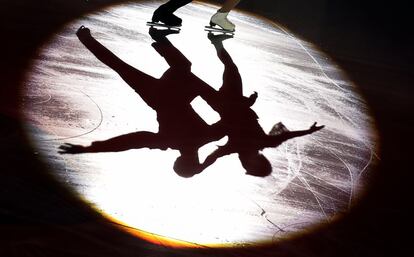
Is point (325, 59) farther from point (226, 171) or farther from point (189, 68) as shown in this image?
point (226, 171)

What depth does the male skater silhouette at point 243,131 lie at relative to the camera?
11.6 ft

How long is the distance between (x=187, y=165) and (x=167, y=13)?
291cm

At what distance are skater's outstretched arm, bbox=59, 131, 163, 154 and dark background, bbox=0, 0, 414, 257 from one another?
0.25 meters

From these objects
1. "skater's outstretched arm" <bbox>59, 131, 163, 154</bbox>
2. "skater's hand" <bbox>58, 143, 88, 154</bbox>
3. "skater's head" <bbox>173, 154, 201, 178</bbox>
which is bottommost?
"skater's head" <bbox>173, 154, 201, 178</bbox>

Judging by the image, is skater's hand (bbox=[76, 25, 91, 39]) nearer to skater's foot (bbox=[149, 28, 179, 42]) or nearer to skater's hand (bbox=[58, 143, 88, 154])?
skater's foot (bbox=[149, 28, 179, 42])

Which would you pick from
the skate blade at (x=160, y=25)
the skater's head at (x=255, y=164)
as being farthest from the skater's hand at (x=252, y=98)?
the skate blade at (x=160, y=25)

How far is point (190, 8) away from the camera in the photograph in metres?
6.89

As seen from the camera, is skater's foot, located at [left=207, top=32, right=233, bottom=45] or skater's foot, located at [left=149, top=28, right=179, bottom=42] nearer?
skater's foot, located at [left=149, top=28, right=179, bottom=42]

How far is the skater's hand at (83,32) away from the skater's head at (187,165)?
2087mm

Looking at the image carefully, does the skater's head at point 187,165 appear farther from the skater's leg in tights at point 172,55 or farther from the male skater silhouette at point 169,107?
the skater's leg in tights at point 172,55

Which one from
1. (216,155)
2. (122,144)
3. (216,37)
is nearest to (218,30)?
(216,37)

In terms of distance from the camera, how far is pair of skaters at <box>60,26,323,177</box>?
3.43m

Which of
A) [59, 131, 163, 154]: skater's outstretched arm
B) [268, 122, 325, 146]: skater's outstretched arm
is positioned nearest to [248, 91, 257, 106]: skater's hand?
[268, 122, 325, 146]: skater's outstretched arm

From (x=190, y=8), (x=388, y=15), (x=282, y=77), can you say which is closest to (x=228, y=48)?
(x=282, y=77)
